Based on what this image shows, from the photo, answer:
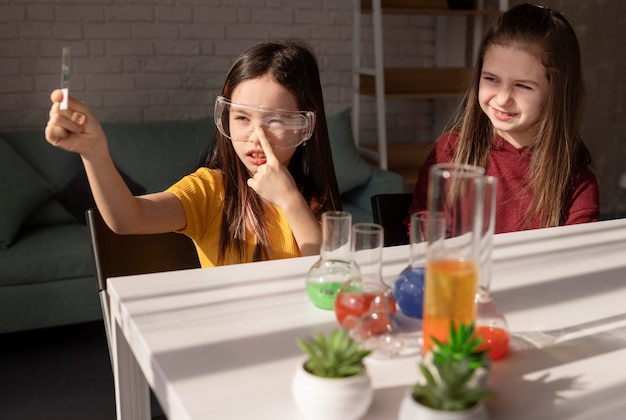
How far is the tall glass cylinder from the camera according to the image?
81 centimetres

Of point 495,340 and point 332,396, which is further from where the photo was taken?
point 495,340

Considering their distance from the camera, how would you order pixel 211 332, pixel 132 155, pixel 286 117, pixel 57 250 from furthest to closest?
pixel 132 155 → pixel 57 250 → pixel 286 117 → pixel 211 332

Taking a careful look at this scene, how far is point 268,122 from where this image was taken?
60.7 inches

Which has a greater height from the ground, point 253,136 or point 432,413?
point 253,136

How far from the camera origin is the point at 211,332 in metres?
0.96

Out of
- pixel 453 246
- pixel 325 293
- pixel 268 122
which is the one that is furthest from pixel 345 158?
pixel 453 246

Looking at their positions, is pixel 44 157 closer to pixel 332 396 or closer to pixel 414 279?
pixel 414 279

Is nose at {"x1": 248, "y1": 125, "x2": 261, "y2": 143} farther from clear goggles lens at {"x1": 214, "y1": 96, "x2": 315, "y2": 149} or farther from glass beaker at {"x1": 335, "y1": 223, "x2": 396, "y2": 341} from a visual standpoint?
glass beaker at {"x1": 335, "y1": 223, "x2": 396, "y2": 341}

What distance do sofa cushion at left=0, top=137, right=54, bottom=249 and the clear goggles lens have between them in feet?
5.63

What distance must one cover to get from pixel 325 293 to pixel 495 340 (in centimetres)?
26

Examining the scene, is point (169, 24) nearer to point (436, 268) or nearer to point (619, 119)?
point (619, 119)

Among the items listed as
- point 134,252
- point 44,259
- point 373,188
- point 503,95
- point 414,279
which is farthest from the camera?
point 373,188

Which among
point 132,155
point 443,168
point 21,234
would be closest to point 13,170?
point 21,234

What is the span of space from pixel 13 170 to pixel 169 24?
1155 millimetres
